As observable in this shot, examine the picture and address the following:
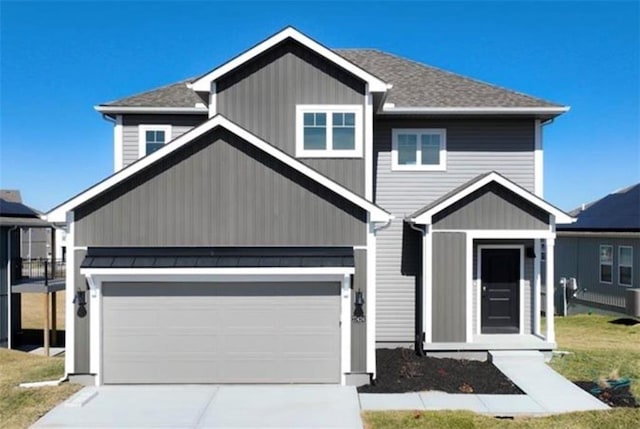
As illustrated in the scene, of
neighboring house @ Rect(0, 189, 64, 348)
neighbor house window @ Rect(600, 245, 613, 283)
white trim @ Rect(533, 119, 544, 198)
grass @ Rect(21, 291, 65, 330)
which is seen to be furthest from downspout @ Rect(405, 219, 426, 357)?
grass @ Rect(21, 291, 65, 330)

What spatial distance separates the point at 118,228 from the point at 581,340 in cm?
1311

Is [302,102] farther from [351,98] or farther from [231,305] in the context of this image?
[231,305]

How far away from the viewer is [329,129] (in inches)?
457

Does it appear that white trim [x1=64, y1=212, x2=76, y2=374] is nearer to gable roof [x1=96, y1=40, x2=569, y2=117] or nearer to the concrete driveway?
the concrete driveway

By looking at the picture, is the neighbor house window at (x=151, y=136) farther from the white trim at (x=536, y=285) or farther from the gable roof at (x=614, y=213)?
the gable roof at (x=614, y=213)

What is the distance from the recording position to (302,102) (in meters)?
11.6

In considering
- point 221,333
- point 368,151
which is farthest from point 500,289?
point 221,333

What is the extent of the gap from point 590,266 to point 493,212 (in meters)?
12.4

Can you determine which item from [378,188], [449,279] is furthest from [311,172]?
[449,279]

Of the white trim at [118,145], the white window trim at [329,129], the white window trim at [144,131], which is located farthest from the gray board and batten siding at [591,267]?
the white trim at [118,145]

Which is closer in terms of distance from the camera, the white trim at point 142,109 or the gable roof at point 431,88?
the gable roof at point 431,88

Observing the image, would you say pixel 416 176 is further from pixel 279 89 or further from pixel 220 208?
pixel 220 208

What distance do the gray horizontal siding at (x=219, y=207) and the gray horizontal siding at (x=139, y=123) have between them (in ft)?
12.3

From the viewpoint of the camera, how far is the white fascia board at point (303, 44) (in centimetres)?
1132
